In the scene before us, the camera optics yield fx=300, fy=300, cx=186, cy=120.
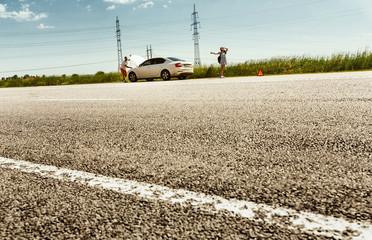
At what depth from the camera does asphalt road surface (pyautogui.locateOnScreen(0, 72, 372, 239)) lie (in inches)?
47.6

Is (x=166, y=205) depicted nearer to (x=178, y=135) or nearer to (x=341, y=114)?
(x=178, y=135)

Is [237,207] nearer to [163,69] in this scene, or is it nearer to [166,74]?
[166,74]

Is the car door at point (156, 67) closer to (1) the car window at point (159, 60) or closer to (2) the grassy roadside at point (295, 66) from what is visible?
(1) the car window at point (159, 60)

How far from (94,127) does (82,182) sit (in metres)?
1.77

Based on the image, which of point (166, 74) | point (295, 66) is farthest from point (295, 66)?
point (166, 74)

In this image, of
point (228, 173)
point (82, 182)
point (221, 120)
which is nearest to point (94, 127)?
point (221, 120)

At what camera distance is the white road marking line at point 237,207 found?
1.11 metres

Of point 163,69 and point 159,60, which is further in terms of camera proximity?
point 159,60

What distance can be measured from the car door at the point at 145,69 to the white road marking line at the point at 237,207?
58.0 ft

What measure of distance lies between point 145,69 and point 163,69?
1.52m

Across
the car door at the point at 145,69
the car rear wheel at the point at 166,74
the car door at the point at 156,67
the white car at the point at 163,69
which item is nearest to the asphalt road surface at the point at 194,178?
the white car at the point at 163,69

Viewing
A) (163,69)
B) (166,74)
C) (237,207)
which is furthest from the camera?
(163,69)

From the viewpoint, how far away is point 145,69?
1933 centimetres

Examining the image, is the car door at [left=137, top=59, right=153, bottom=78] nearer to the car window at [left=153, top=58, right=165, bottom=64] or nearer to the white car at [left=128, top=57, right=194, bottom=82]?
the white car at [left=128, top=57, right=194, bottom=82]
